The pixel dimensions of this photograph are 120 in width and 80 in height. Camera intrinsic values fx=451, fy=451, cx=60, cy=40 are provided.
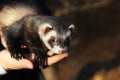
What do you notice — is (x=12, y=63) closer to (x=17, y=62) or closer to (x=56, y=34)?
(x=17, y=62)

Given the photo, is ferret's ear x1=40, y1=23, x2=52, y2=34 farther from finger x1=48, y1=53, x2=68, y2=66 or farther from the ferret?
finger x1=48, y1=53, x2=68, y2=66

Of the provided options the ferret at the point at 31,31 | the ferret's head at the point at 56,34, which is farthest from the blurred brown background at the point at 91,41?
the ferret's head at the point at 56,34

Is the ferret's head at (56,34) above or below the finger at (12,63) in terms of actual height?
above

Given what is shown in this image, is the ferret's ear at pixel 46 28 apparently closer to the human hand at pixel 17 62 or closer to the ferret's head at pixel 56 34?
the ferret's head at pixel 56 34

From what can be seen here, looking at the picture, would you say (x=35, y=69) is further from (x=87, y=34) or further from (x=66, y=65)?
(x=87, y=34)

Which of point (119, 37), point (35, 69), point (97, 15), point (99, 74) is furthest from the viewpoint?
point (97, 15)

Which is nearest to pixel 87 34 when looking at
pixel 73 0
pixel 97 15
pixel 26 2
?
pixel 97 15

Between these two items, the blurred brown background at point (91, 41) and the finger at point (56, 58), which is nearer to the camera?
the finger at point (56, 58)
